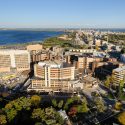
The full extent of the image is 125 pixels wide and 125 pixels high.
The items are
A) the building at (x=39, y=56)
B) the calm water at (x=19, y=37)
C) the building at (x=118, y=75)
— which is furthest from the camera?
the calm water at (x=19, y=37)

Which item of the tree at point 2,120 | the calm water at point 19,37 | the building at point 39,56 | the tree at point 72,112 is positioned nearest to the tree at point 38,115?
the tree at point 2,120

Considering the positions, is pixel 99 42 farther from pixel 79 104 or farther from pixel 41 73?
pixel 79 104

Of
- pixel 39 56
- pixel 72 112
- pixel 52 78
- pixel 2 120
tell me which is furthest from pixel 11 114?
pixel 39 56

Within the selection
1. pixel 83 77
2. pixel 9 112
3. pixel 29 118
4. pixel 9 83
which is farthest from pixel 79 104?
pixel 9 83

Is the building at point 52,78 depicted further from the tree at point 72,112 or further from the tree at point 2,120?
the tree at point 2,120

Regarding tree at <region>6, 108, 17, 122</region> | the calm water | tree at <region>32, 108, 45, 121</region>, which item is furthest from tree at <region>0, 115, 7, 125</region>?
the calm water
